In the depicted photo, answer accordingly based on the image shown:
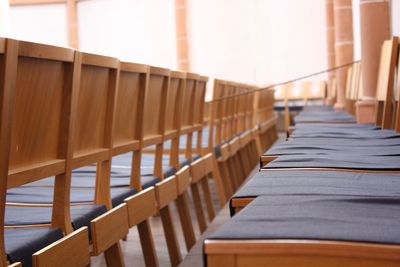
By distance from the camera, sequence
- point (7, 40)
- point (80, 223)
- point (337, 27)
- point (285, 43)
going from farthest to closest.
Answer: point (285, 43) → point (337, 27) → point (80, 223) → point (7, 40)

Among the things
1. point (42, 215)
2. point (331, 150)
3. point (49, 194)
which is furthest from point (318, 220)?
point (331, 150)

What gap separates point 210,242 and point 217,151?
4.70 m

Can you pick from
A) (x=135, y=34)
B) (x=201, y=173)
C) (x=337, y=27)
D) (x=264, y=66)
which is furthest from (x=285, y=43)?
(x=201, y=173)

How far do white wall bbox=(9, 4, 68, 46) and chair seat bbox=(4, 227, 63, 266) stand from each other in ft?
58.8

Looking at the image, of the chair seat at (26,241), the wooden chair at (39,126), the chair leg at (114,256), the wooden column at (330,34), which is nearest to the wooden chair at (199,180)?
the chair leg at (114,256)

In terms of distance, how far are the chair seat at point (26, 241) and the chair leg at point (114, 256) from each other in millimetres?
635

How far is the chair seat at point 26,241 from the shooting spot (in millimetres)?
2113

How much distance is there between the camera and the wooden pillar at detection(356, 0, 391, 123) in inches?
250

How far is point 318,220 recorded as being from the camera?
5.75 feet

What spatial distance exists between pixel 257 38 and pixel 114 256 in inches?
602

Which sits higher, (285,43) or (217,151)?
(285,43)

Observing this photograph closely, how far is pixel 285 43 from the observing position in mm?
17906

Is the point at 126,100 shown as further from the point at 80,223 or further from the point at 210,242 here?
the point at 210,242

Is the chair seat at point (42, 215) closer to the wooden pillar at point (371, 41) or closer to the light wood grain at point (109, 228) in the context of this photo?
the light wood grain at point (109, 228)
